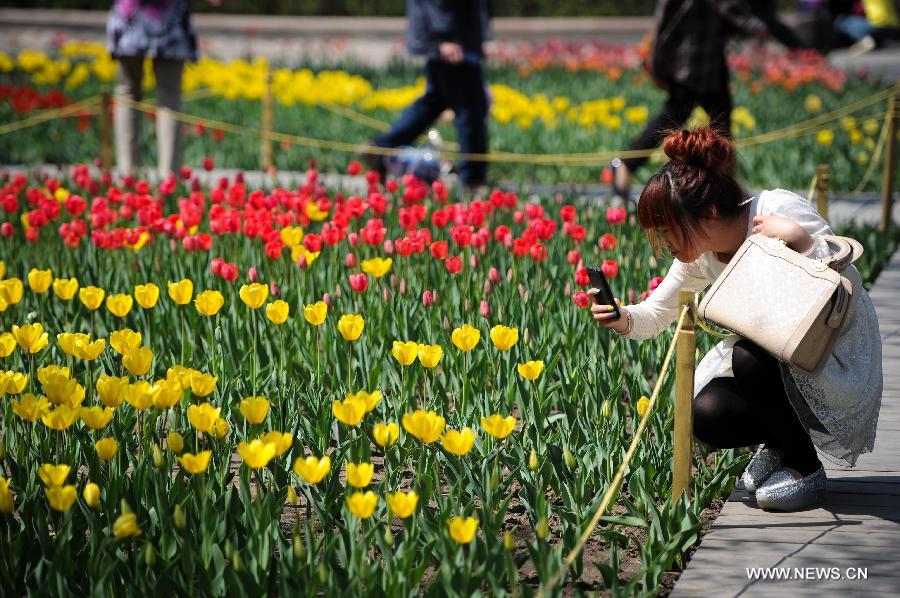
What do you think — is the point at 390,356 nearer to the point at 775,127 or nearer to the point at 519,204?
the point at 519,204

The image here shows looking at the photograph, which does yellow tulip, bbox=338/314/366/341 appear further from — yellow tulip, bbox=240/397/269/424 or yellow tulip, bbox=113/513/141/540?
yellow tulip, bbox=113/513/141/540

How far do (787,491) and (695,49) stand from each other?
4518 millimetres

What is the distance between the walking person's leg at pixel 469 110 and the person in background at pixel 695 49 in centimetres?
99

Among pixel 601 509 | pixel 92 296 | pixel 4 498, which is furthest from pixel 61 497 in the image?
pixel 92 296

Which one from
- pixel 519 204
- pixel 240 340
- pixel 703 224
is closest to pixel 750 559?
pixel 703 224

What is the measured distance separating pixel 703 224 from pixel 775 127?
773 centimetres

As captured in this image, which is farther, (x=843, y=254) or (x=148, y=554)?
(x=843, y=254)

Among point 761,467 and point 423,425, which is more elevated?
point 423,425

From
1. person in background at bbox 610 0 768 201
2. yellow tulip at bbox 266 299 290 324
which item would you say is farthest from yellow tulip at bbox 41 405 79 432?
person in background at bbox 610 0 768 201

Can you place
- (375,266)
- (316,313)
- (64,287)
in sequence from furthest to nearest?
(375,266) < (64,287) < (316,313)

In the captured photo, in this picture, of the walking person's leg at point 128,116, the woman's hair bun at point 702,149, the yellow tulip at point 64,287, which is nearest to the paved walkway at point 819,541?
the woman's hair bun at point 702,149

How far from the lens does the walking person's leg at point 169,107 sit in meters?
7.87

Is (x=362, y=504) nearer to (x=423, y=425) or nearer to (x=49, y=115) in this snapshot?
Result: (x=423, y=425)

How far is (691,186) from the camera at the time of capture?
3.05 meters
